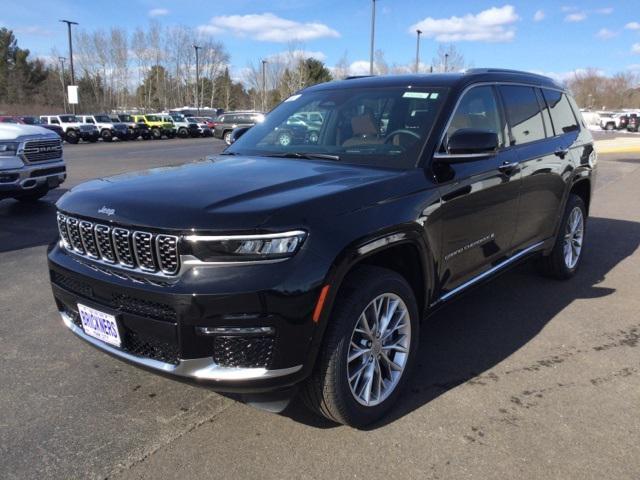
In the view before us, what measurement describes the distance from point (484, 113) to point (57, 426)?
11.1 feet

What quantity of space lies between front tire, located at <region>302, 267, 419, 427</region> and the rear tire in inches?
107

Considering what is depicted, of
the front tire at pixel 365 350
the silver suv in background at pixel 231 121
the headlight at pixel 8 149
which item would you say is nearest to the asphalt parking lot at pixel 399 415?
the front tire at pixel 365 350

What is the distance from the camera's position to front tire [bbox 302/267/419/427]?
2650mm

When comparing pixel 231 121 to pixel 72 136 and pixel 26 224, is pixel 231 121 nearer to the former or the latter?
pixel 72 136

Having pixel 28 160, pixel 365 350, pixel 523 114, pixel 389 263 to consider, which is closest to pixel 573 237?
pixel 523 114

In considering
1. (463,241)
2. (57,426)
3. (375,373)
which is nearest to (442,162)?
(463,241)

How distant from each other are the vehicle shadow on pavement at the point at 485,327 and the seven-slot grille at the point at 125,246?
1176 mm

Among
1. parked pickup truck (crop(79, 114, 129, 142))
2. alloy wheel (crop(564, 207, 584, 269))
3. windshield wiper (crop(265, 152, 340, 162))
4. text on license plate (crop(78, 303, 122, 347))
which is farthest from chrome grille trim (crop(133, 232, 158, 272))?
parked pickup truck (crop(79, 114, 129, 142))

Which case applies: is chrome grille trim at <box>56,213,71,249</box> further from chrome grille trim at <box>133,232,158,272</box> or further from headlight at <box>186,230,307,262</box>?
headlight at <box>186,230,307,262</box>

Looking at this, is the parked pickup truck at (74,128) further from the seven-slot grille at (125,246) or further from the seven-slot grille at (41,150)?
the seven-slot grille at (125,246)

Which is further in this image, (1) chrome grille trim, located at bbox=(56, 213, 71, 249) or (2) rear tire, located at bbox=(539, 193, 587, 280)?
(2) rear tire, located at bbox=(539, 193, 587, 280)

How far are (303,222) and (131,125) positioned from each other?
39.1 meters

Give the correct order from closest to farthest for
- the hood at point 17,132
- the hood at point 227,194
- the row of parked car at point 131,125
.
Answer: the hood at point 227,194 → the hood at point 17,132 → the row of parked car at point 131,125

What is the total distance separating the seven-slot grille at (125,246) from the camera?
2500mm
